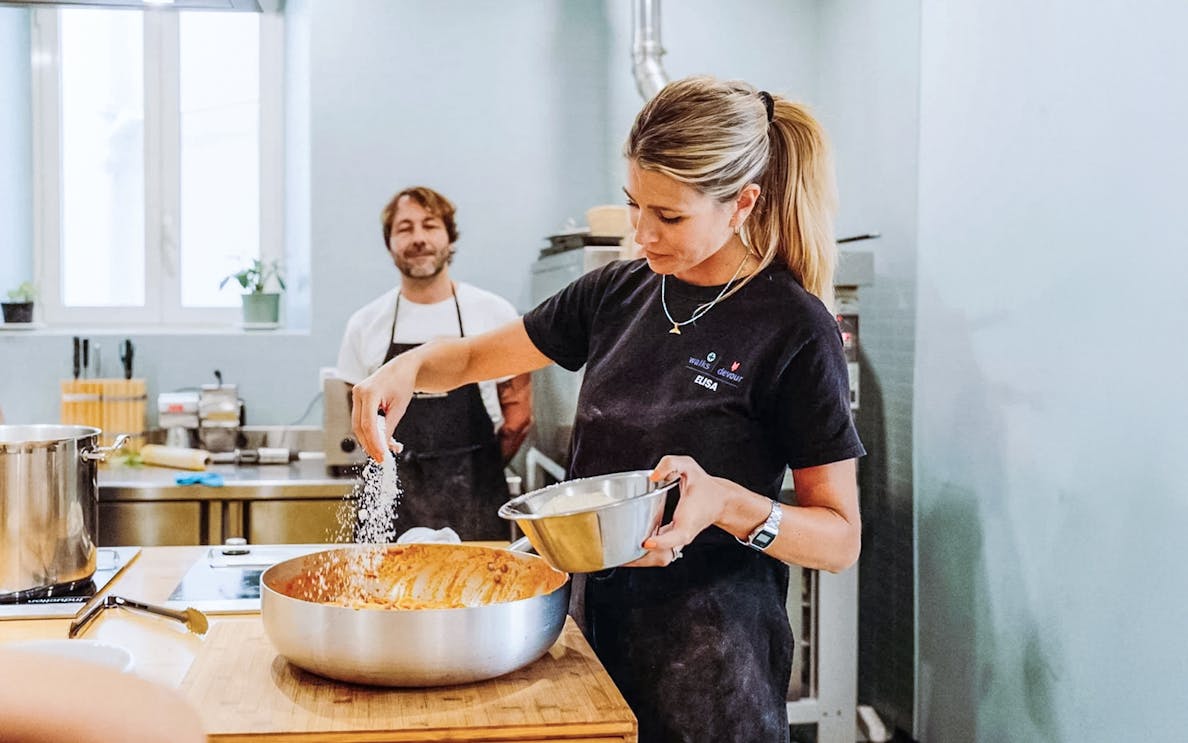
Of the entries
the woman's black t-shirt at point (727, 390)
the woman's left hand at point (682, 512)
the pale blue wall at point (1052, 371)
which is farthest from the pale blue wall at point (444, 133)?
the woman's left hand at point (682, 512)

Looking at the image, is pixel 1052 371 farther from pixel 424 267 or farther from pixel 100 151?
pixel 100 151

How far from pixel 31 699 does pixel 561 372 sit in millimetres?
3008

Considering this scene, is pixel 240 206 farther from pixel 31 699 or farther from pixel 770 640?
pixel 31 699

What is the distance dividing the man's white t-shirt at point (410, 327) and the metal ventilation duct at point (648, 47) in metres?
0.88

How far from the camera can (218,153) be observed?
4.37m

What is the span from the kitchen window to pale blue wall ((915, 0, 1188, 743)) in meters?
2.51

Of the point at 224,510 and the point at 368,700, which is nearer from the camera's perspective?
the point at 368,700

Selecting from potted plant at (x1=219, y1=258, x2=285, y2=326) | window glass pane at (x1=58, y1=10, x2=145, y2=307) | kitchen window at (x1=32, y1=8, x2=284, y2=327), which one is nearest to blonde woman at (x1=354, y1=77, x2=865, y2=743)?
potted plant at (x1=219, y1=258, x2=285, y2=326)

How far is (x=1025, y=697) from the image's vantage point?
2.62 m

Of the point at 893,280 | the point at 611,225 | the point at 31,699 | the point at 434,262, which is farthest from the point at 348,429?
the point at 31,699

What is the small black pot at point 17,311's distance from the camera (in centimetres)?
399

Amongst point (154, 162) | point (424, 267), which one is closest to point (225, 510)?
point (424, 267)

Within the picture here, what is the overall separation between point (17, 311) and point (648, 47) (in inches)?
91.6

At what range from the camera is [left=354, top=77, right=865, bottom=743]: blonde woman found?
1526mm
